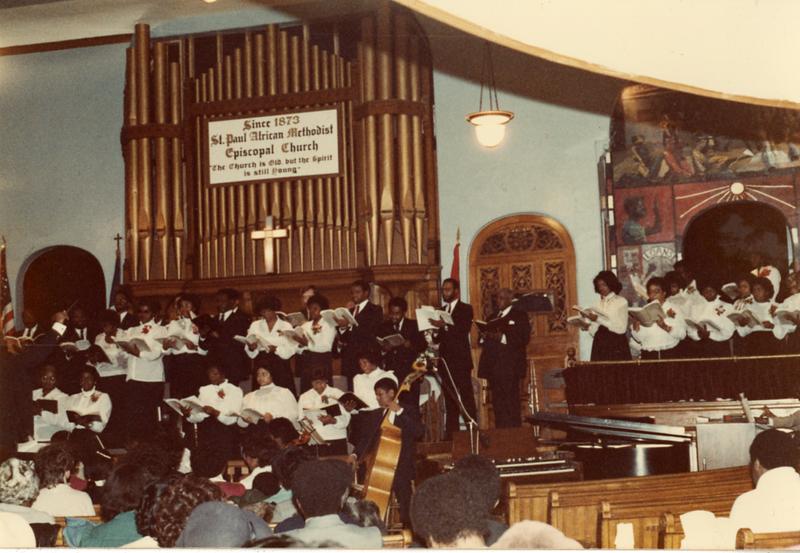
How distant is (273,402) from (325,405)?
519 mm

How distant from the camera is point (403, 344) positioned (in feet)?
33.4

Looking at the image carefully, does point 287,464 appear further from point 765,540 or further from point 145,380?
point 145,380

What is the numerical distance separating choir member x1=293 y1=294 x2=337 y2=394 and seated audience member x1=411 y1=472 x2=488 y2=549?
6.83 metres

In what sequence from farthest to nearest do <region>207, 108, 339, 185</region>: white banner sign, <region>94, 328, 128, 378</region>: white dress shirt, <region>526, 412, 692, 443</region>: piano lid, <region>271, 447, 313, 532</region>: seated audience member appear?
<region>207, 108, 339, 185</region>: white banner sign, <region>94, 328, 128, 378</region>: white dress shirt, <region>526, 412, 692, 443</region>: piano lid, <region>271, 447, 313, 532</region>: seated audience member

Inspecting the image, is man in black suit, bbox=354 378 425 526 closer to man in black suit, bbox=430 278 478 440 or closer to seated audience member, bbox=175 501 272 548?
man in black suit, bbox=430 278 478 440

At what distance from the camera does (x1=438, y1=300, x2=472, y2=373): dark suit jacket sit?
10.7 metres

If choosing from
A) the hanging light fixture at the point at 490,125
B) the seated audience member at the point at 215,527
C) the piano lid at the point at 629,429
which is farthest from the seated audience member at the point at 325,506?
the hanging light fixture at the point at 490,125

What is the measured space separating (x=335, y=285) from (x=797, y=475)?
8250mm

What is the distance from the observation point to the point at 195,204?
507 inches

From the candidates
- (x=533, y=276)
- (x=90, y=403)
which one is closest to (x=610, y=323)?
(x=533, y=276)

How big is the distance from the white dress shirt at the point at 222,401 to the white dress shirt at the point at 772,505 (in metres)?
6.39

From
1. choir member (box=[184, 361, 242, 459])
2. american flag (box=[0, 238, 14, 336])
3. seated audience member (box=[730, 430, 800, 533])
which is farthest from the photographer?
american flag (box=[0, 238, 14, 336])

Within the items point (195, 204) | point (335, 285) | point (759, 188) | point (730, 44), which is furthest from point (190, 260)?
point (730, 44)

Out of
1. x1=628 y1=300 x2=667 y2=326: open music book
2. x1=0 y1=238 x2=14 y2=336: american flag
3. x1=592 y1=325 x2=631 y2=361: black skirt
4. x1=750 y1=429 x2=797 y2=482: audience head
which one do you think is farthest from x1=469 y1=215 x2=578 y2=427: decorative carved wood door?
x1=750 y1=429 x2=797 y2=482: audience head
